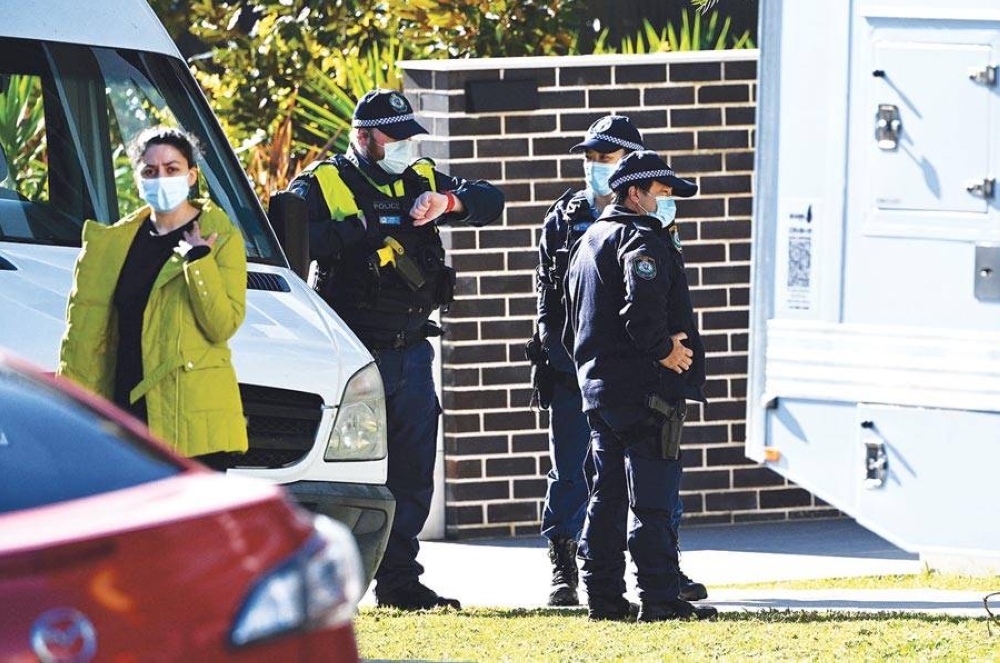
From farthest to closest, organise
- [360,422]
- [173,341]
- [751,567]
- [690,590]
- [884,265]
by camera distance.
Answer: [751,567] < [690,590] < [884,265] < [360,422] < [173,341]

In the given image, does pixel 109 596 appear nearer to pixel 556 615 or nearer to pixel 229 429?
pixel 229 429

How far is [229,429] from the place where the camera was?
19.7 feet

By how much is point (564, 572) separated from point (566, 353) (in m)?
0.88

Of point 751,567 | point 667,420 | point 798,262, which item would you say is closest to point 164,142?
point 667,420

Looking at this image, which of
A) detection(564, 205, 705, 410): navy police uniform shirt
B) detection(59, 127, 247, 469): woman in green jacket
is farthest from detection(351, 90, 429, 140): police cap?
detection(59, 127, 247, 469): woman in green jacket

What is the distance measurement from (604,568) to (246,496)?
409 centimetres

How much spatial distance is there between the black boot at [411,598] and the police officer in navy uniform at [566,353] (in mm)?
528

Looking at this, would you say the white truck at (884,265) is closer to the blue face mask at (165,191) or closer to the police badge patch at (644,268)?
the police badge patch at (644,268)

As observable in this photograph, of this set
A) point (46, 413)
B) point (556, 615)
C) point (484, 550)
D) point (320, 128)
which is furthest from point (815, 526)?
point (46, 413)

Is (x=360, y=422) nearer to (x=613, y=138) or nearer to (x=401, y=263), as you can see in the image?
(x=401, y=263)

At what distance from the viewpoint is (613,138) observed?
8.13 metres

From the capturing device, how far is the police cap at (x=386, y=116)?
317 inches

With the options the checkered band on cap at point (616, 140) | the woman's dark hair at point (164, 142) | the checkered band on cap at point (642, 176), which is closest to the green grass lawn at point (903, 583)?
the checkered band on cap at point (616, 140)

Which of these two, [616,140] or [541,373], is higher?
[616,140]
